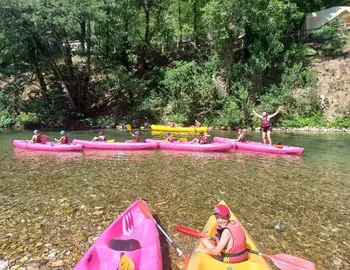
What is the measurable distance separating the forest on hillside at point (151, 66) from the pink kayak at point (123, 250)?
20.6m

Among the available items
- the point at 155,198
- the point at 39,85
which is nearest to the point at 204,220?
the point at 155,198

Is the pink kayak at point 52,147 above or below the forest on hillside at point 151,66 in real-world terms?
below

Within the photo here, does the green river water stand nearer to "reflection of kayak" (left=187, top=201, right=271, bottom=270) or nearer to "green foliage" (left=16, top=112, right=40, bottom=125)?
"reflection of kayak" (left=187, top=201, right=271, bottom=270)

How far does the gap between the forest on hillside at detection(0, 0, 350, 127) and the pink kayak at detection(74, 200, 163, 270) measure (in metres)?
20.6

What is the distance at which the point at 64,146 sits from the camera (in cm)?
1523

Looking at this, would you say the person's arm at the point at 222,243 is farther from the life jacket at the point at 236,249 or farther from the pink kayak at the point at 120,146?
the pink kayak at the point at 120,146

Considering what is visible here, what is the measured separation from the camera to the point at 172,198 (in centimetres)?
844

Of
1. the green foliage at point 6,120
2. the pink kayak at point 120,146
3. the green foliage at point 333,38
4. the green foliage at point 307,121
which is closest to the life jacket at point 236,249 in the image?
the pink kayak at point 120,146

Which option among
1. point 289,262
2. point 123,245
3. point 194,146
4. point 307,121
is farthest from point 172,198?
point 307,121

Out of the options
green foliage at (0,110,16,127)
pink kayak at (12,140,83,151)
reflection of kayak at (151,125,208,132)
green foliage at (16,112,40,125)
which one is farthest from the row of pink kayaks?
green foliage at (0,110,16,127)

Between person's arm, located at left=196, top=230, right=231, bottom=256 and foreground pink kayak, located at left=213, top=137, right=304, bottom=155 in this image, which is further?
foreground pink kayak, located at left=213, top=137, right=304, bottom=155

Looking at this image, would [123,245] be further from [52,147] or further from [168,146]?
[52,147]

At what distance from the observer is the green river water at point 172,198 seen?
5887mm

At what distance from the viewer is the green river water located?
5.89 meters
